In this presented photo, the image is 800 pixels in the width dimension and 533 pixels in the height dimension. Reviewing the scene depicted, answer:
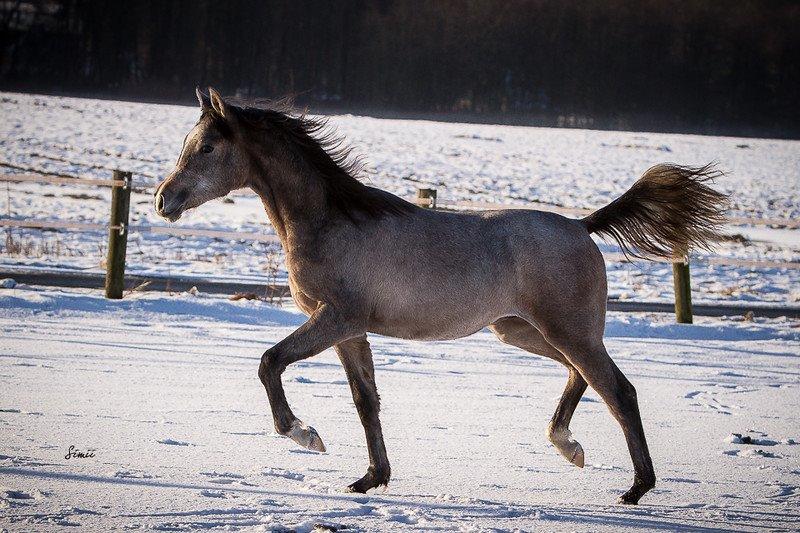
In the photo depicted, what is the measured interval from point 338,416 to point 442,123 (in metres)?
41.9

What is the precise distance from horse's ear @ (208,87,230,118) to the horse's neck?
1.31ft

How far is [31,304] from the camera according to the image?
35.2 ft

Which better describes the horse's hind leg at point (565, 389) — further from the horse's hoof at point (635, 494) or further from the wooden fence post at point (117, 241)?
the wooden fence post at point (117, 241)

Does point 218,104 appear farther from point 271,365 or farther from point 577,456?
point 577,456

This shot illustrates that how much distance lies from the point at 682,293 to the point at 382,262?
778 cm

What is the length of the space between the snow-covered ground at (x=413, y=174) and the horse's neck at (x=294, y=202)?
1.99 feet

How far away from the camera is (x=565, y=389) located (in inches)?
225

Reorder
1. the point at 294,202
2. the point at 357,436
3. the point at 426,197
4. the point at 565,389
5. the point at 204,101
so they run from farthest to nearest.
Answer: the point at 426,197 < the point at 357,436 < the point at 565,389 < the point at 204,101 < the point at 294,202

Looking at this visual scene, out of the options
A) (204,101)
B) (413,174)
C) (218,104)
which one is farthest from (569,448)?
(413,174)

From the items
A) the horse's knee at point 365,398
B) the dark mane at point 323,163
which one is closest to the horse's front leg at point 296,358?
the horse's knee at point 365,398

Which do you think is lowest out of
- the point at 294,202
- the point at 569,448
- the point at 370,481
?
the point at 370,481

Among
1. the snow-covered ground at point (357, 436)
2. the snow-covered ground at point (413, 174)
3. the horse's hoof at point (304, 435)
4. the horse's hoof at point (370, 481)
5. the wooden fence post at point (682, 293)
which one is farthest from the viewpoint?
the snow-covered ground at point (413, 174)

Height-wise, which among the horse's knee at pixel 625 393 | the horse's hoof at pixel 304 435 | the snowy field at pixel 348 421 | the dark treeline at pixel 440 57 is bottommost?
the snowy field at pixel 348 421

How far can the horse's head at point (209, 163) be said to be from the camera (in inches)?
201
